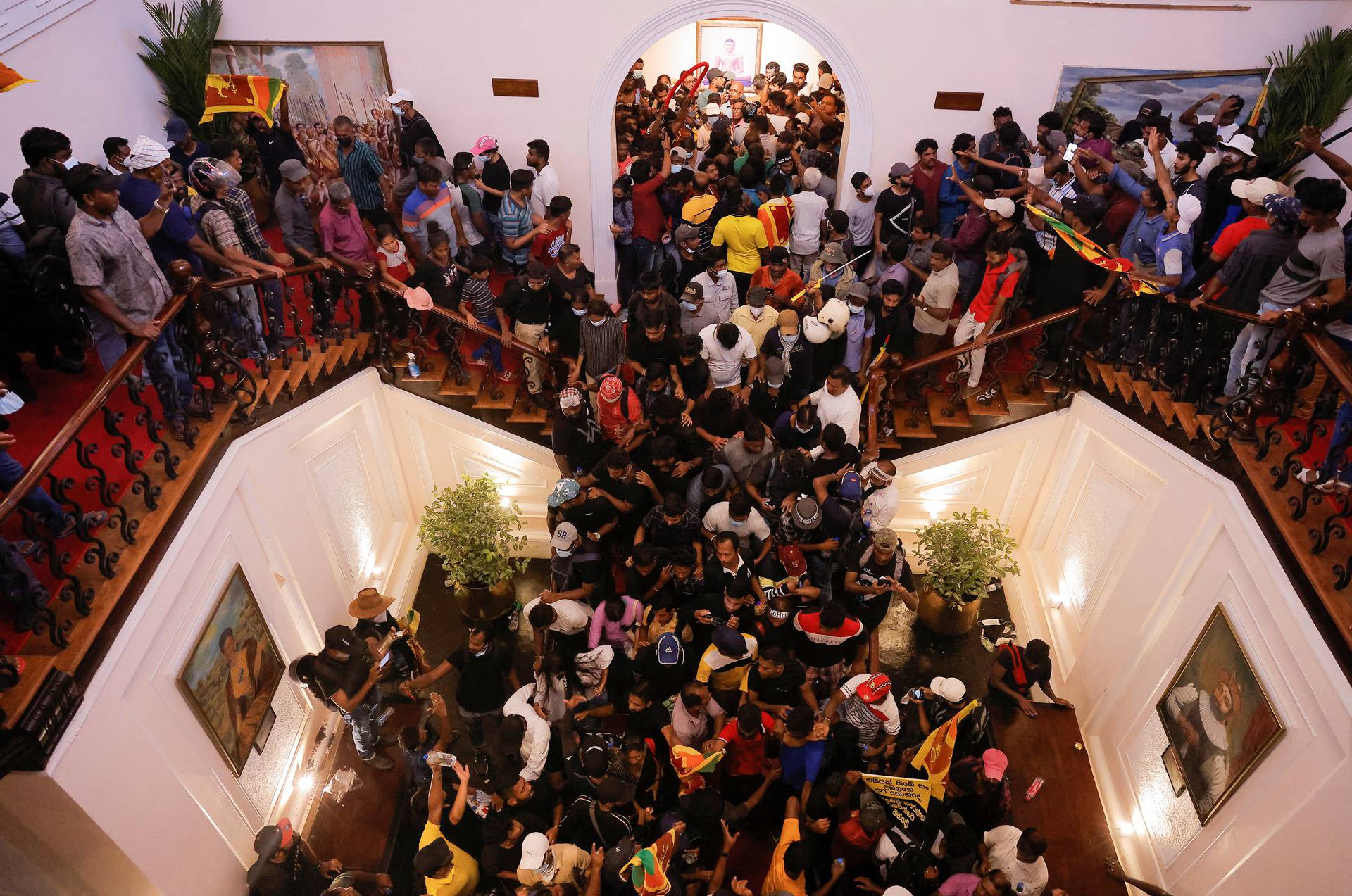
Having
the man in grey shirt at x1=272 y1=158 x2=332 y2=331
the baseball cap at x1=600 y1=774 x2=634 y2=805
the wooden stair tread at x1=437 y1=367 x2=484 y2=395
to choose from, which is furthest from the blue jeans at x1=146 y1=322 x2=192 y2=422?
the baseball cap at x1=600 y1=774 x2=634 y2=805

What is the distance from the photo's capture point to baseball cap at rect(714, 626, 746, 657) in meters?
5.70

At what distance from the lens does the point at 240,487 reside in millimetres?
5668

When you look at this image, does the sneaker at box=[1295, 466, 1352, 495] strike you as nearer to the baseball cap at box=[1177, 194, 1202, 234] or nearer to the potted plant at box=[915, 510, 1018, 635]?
the baseball cap at box=[1177, 194, 1202, 234]

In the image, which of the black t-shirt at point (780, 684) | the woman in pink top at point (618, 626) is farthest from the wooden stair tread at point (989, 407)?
the woman in pink top at point (618, 626)

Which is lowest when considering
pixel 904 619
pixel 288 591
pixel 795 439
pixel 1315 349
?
pixel 904 619

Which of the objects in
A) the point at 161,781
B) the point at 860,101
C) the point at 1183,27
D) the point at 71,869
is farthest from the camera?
the point at 860,101

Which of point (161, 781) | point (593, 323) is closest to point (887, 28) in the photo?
point (593, 323)

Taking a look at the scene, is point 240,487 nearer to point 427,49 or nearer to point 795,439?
point 795,439

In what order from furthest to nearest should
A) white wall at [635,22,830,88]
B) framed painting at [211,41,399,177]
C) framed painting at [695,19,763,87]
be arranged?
white wall at [635,22,830,88], framed painting at [695,19,763,87], framed painting at [211,41,399,177]

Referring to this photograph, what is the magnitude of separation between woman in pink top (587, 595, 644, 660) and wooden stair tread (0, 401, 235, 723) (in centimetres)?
280

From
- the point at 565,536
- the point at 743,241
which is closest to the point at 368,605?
the point at 565,536

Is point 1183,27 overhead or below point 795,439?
overhead

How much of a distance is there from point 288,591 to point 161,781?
1.95 m

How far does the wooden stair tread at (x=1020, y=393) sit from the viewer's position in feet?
24.1
